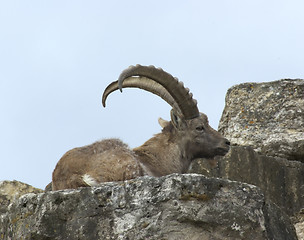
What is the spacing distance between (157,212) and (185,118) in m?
4.56

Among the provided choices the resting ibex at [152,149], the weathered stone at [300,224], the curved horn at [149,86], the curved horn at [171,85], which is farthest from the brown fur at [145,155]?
the weathered stone at [300,224]

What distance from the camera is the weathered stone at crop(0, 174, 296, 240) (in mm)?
5023

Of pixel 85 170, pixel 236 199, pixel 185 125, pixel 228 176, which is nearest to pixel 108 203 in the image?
pixel 236 199

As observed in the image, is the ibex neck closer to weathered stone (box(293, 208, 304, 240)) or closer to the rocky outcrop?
the rocky outcrop

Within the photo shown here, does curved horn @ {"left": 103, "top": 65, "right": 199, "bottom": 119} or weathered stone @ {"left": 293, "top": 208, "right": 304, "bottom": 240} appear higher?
curved horn @ {"left": 103, "top": 65, "right": 199, "bottom": 119}

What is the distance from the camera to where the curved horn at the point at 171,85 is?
826cm

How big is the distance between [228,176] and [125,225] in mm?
3714

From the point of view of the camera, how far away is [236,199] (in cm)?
514

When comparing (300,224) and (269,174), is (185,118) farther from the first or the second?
(300,224)

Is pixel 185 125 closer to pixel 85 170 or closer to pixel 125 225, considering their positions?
pixel 85 170

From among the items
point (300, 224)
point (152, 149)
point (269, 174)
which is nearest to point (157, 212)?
point (300, 224)

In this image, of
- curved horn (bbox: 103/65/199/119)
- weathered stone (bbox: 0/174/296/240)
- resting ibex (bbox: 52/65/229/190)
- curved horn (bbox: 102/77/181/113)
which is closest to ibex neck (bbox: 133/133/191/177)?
resting ibex (bbox: 52/65/229/190)

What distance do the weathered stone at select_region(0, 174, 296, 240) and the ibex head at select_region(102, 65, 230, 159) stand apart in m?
3.54

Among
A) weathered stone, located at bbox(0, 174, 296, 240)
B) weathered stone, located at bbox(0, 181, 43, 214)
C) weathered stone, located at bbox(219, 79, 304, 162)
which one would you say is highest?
weathered stone, located at bbox(219, 79, 304, 162)
